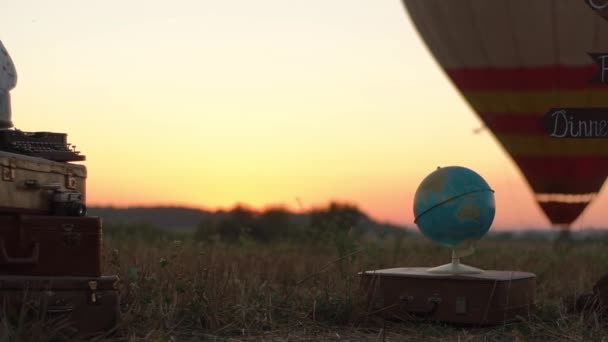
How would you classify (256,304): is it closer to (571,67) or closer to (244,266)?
(244,266)

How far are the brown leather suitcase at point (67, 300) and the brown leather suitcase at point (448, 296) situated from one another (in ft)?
7.64

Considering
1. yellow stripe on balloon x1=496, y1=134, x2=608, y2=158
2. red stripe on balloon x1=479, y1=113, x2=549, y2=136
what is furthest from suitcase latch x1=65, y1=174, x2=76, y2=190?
yellow stripe on balloon x1=496, y1=134, x2=608, y2=158

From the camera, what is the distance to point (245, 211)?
31.5 m

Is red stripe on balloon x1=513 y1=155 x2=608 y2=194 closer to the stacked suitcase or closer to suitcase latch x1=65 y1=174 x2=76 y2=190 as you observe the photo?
suitcase latch x1=65 y1=174 x2=76 y2=190

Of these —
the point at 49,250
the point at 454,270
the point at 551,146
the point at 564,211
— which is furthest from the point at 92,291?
the point at 564,211

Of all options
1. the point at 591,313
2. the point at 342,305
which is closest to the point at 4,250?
the point at 342,305

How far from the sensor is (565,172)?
1581 centimetres

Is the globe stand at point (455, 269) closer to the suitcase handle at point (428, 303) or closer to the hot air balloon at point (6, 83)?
the suitcase handle at point (428, 303)

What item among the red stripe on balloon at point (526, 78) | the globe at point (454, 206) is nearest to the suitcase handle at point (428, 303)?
the globe at point (454, 206)

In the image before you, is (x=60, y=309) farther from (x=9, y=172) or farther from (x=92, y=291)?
(x=9, y=172)

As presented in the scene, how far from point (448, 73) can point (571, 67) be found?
1.89 m

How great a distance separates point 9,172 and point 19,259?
591 mm

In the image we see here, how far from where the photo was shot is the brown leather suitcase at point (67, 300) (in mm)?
6527

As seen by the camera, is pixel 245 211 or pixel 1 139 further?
pixel 245 211
